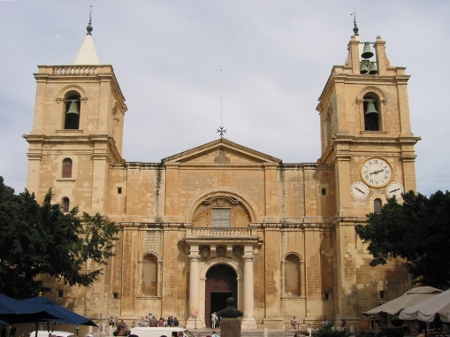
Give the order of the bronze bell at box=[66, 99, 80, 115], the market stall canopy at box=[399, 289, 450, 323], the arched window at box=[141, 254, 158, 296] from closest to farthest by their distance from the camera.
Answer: the market stall canopy at box=[399, 289, 450, 323] < the arched window at box=[141, 254, 158, 296] < the bronze bell at box=[66, 99, 80, 115]

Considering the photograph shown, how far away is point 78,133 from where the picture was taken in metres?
35.3

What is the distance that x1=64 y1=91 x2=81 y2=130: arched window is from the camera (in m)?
36.0

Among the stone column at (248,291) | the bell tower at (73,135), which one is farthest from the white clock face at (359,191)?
the bell tower at (73,135)

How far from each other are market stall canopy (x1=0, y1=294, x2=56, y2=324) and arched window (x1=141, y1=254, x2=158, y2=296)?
19.2 m

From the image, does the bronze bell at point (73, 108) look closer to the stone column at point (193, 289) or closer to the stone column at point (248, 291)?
the stone column at point (193, 289)

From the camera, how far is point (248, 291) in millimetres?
33281

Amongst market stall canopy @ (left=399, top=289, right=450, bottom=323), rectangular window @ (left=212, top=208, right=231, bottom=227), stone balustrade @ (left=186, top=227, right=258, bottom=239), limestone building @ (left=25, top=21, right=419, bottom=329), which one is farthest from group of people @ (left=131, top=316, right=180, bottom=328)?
market stall canopy @ (left=399, top=289, right=450, bottom=323)

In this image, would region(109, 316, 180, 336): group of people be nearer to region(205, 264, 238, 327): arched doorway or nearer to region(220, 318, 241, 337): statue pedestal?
region(205, 264, 238, 327): arched doorway

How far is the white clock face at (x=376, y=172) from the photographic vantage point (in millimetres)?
34500

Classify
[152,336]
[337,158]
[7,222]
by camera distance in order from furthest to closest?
[337,158] → [7,222] → [152,336]

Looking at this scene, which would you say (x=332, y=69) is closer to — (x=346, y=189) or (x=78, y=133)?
(x=346, y=189)

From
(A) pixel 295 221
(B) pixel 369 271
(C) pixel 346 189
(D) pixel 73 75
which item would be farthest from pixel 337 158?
(D) pixel 73 75

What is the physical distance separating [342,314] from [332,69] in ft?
48.5

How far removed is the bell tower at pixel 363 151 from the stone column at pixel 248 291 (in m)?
4.86
